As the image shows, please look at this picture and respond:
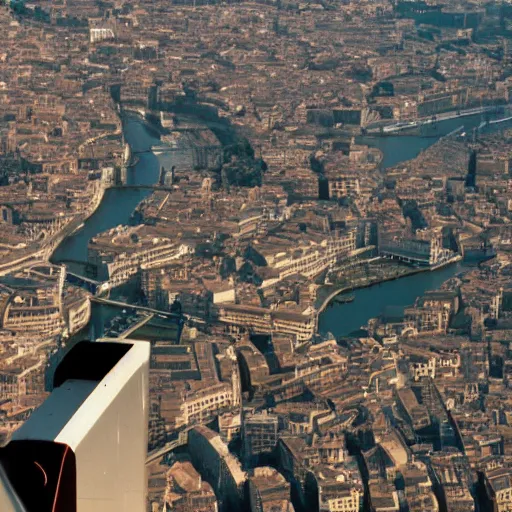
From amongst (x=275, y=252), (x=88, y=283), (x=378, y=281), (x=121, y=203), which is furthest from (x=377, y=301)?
(x=121, y=203)

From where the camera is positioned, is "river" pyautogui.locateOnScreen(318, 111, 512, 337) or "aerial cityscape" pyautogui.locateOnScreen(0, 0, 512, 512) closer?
"aerial cityscape" pyautogui.locateOnScreen(0, 0, 512, 512)

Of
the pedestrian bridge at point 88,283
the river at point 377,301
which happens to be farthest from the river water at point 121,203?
the river at point 377,301

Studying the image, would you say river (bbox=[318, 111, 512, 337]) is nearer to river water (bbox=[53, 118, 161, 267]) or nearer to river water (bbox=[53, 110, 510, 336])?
river water (bbox=[53, 110, 510, 336])

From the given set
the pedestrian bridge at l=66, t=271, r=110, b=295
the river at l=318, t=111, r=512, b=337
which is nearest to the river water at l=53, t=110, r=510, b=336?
the river at l=318, t=111, r=512, b=337

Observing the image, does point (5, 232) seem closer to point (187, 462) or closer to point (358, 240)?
point (358, 240)

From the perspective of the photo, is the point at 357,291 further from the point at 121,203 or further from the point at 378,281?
the point at 121,203

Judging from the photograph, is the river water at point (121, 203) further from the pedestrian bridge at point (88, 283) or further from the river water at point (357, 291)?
the pedestrian bridge at point (88, 283)

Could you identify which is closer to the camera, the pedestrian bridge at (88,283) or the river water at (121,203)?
the pedestrian bridge at (88,283)
